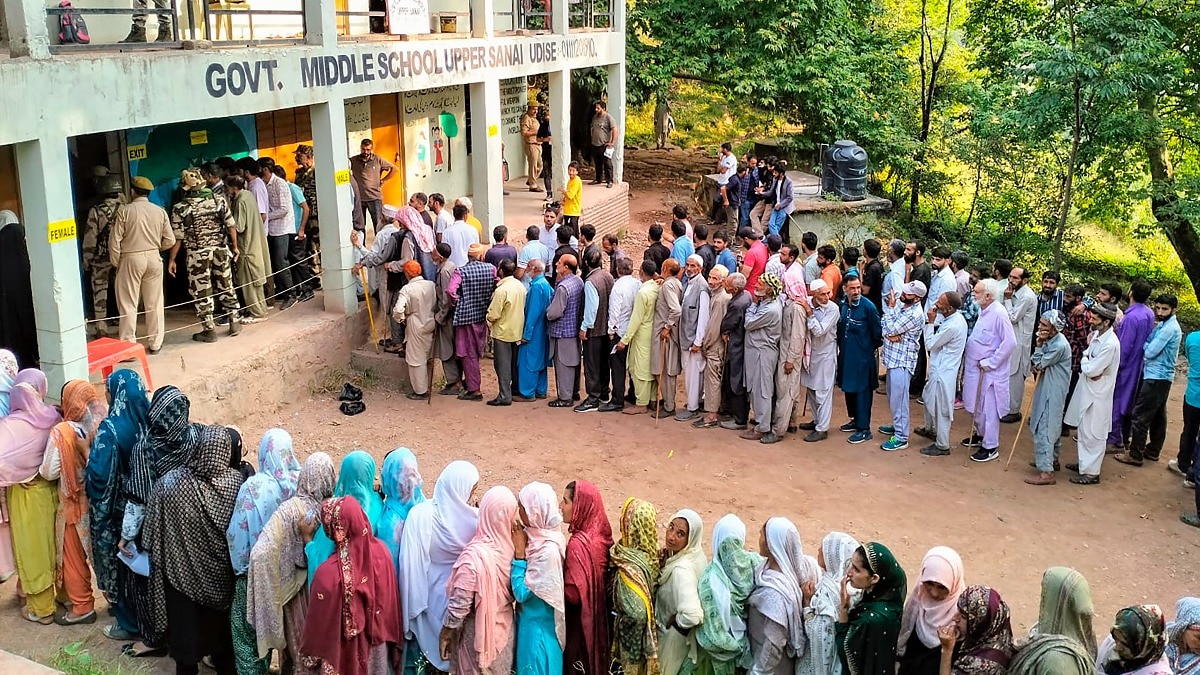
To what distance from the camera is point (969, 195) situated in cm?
2153

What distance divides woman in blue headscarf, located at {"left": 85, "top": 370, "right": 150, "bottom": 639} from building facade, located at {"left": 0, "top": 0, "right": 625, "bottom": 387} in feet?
9.41

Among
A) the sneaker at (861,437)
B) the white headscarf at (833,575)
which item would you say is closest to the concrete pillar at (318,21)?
the sneaker at (861,437)

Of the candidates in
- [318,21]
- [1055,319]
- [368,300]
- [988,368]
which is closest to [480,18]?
[318,21]

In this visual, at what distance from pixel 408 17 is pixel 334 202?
2761mm

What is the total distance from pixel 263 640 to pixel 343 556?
70cm

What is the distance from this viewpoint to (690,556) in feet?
16.3

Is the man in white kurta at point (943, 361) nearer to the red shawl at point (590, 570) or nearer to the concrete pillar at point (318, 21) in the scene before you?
the red shawl at point (590, 570)

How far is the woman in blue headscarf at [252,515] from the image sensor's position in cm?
517

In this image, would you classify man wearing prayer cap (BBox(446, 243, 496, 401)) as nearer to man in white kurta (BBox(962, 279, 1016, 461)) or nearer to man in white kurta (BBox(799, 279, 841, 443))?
man in white kurta (BBox(799, 279, 841, 443))

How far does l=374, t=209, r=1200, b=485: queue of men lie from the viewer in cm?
877

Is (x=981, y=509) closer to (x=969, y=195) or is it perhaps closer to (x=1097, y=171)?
(x=1097, y=171)

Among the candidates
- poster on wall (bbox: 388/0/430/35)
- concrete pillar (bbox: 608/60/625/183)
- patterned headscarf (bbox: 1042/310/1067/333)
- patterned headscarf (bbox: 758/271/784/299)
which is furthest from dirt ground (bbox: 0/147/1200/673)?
concrete pillar (bbox: 608/60/625/183)

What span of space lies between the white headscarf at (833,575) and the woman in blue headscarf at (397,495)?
79.1 inches

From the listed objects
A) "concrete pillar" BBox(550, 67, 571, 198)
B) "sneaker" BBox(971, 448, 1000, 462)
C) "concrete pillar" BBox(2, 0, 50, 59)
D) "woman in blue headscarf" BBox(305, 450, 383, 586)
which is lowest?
"sneaker" BBox(971, 448, 1000, 462)
